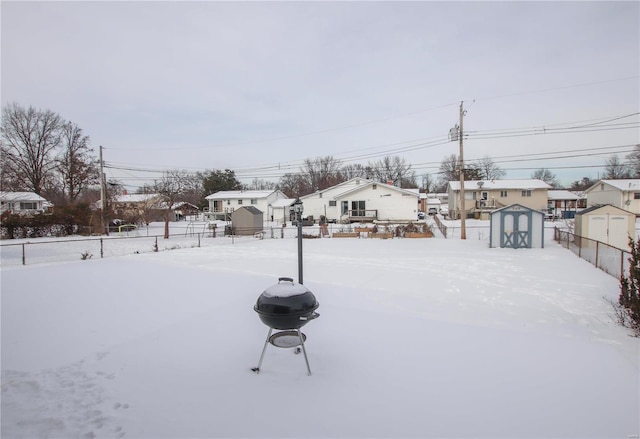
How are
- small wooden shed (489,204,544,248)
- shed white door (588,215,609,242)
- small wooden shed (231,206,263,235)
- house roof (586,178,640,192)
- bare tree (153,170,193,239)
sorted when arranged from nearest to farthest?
shed white door (588,215,609,242) → small wooden shed (489,204,544,248) → bare tree (153,170,193,239) → small wooden shed (231,206,263,235) → house roof (586,178,640,192)

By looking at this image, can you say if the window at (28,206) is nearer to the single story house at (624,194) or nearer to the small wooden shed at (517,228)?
the small wooden shed at (517,228)

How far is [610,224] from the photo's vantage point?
16703mm

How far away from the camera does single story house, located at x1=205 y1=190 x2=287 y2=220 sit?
4791 centimetres

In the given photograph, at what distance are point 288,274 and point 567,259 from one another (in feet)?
37.5

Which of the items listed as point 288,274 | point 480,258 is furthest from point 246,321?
point 480,258

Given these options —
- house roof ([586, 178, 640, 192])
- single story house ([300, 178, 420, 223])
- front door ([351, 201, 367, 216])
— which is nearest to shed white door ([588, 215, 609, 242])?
single story house ([300, 178, 420, 223])

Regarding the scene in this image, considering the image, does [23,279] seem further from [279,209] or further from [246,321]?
[279,209]

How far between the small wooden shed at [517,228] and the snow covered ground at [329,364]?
8478 mm

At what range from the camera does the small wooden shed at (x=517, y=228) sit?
55.9 ft

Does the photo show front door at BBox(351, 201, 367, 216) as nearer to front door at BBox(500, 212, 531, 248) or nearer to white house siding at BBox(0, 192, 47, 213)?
front door at BBox(500, 212, 531, 248)

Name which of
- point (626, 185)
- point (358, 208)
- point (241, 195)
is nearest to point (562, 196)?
point (626, 185)

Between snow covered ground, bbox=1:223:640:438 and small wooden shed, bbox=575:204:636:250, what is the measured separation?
32.8 feet

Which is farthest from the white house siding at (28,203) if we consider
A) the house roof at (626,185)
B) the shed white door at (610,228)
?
the house roof at (626,185)

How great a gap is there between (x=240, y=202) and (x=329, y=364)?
4613 centimetres
